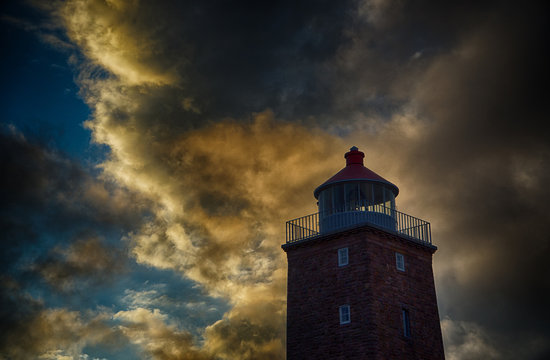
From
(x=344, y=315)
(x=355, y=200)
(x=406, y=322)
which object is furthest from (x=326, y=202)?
(x=406, y=322)

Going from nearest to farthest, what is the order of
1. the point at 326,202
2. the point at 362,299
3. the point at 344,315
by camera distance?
the point at 362,299 < the point at 344,315 < the point at 326,202

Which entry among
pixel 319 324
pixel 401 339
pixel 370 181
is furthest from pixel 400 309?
pixel 370 181

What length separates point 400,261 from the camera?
1608 inches

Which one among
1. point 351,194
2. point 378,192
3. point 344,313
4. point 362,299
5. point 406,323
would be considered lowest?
point 406,323

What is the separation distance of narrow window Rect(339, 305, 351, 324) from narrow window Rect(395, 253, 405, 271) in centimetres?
416

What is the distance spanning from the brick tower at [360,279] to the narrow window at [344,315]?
0.01 m

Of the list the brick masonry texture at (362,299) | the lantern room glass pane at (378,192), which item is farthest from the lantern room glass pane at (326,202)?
the lantern room glass pane at (378,192)

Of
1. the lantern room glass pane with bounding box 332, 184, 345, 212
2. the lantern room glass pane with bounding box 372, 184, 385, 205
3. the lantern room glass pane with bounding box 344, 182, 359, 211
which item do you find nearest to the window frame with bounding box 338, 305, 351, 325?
the lantern room glass pane with bounding box 332, 184, 345, 212

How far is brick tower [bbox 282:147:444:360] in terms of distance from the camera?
38.2 meters

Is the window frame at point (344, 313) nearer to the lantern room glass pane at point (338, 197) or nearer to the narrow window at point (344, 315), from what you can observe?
the narrow window at point (344, 315)

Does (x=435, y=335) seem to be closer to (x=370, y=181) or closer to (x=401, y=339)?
(x=401, y=339)

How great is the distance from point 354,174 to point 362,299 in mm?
8167

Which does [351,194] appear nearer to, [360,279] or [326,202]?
[326,202]

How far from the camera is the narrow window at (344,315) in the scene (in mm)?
38562
